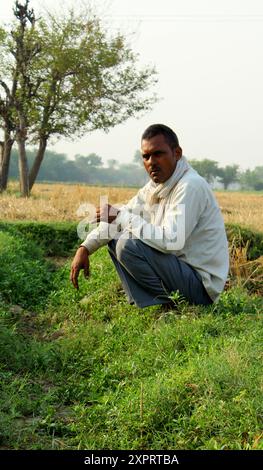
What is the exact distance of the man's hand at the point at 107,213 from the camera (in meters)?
5.05

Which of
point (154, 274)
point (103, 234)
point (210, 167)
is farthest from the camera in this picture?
point (210, 167)

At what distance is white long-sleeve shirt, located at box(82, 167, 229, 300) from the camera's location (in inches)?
193

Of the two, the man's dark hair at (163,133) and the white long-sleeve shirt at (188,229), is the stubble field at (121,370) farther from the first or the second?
the man's dark hair at (163,133)

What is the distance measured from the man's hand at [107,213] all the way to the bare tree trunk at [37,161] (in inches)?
788

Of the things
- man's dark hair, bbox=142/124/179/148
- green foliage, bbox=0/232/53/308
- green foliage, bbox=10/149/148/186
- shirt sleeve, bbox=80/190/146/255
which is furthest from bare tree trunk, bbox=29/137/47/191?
green foliage, bbox=10/149/148/186

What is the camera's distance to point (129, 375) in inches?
164

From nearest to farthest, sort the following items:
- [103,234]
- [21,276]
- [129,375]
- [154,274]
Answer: [129,375]
[154,274]
[103,234]
[21,276]

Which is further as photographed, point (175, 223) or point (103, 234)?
point (103, 234)

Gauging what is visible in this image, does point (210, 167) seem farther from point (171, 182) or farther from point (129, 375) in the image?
point (129, 375)

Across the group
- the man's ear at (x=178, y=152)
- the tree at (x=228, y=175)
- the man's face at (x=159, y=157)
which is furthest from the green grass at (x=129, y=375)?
the tree at (x=228, y=175)

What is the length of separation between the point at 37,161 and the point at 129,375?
21.4 m

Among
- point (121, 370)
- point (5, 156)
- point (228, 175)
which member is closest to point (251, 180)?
point (228, 175)

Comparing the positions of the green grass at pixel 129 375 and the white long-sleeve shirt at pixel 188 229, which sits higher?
the white long-sleeve shirt at pixel 188 229

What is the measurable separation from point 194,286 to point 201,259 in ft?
0.74
